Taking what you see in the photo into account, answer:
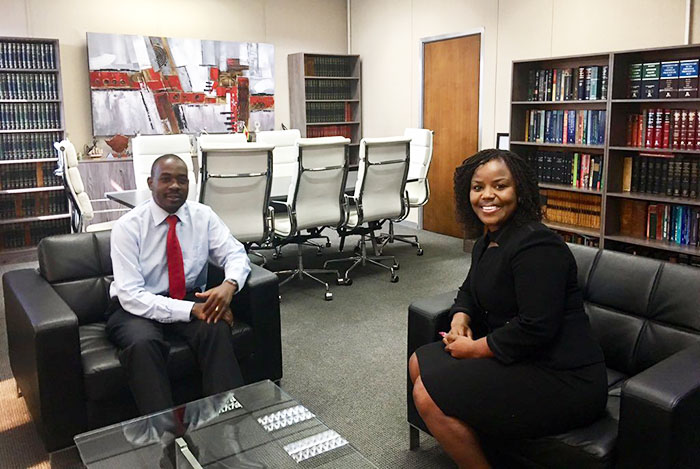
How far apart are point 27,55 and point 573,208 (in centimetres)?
501

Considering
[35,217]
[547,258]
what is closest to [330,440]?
[547,258]

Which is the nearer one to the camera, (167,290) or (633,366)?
(633,366)

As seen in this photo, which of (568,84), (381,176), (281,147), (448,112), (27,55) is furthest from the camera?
(448,112)

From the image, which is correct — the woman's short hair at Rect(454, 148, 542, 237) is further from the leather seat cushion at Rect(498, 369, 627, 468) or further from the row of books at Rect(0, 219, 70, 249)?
the row of books at Rect(0, 219, 70, 249)

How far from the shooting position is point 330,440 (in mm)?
1992

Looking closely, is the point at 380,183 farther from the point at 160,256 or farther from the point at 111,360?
the point at 111,360

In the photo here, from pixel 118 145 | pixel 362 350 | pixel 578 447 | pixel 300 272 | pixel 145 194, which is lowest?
pixel 362 350

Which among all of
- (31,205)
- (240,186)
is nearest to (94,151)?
(31,205)

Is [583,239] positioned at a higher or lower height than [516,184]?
lower

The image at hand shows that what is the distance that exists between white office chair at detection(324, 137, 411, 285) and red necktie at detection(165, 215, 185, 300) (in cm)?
220

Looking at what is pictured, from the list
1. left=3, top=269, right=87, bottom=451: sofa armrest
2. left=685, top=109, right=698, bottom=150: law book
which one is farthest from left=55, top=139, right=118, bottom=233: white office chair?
left=685, top=109, right=698, bottom=150: law book

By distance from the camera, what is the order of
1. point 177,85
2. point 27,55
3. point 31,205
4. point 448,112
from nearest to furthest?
1. point 27,55
2. point 31,205
3. point 448,112
4. point 177,85

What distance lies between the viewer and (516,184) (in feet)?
6.48

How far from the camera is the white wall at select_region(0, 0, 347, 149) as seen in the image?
6.11 m
